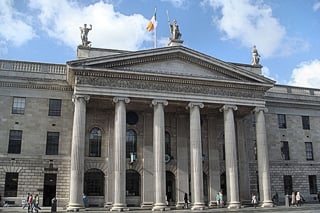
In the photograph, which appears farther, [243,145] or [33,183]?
[243,145]

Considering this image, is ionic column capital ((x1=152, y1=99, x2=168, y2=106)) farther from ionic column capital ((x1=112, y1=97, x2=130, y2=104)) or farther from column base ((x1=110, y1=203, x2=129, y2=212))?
column base ((x1=110, y1=203, x2=129, y2=212))

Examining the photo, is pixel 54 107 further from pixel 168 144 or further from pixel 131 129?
pixel 168 144

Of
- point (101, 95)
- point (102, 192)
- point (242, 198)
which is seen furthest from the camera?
point (242, 198)

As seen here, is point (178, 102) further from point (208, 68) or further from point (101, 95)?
point (101, 95)

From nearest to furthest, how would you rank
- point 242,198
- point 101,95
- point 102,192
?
point 101,95 → point 102,192 → point 242,198

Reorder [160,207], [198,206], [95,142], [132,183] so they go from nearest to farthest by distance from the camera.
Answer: [160,207] < [198,206] < [95,142] < [132,183]

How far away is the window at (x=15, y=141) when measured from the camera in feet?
117

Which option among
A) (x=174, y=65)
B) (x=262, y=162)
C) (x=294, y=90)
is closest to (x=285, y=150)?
(x=294, y=90)

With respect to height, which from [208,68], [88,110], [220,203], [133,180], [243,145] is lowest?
[220,203]

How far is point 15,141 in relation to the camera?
35.8 m

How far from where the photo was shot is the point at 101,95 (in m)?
34.2

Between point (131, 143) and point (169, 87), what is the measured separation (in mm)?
7350

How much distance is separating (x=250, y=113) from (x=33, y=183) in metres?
24.3

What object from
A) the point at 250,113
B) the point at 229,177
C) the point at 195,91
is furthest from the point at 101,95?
the point at 250,113
